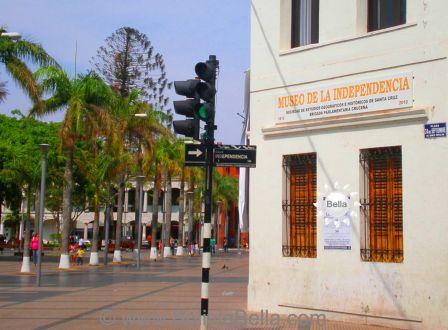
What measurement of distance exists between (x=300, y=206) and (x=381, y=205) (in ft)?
6.38

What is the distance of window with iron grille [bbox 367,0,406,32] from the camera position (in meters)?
13.6

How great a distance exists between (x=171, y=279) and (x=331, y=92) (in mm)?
15687

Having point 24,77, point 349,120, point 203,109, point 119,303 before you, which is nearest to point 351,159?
point 349,120

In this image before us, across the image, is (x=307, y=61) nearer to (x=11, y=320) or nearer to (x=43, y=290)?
(x=11, y=320)

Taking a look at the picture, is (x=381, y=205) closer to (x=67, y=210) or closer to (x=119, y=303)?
(x=119, y=303)

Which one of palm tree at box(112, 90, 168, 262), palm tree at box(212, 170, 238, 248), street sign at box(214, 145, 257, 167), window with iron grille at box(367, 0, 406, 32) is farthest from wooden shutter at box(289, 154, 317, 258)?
palm tree at box(212, 170, 238, 248)

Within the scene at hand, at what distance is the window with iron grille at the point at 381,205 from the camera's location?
43.2ft

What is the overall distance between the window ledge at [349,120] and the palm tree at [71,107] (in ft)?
61.5

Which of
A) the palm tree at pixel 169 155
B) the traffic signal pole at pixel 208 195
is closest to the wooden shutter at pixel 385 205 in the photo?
the traffic signal pole at pixel 208 195

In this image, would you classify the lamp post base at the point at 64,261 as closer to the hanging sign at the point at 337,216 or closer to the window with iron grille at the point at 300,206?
the window with iron grille at the point at 300,206

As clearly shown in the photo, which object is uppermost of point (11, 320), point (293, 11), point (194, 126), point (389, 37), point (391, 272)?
point (293, 11)

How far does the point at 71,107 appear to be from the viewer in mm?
32281

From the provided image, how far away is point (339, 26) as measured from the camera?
14266mm

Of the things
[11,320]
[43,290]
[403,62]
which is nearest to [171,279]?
[43,290]
